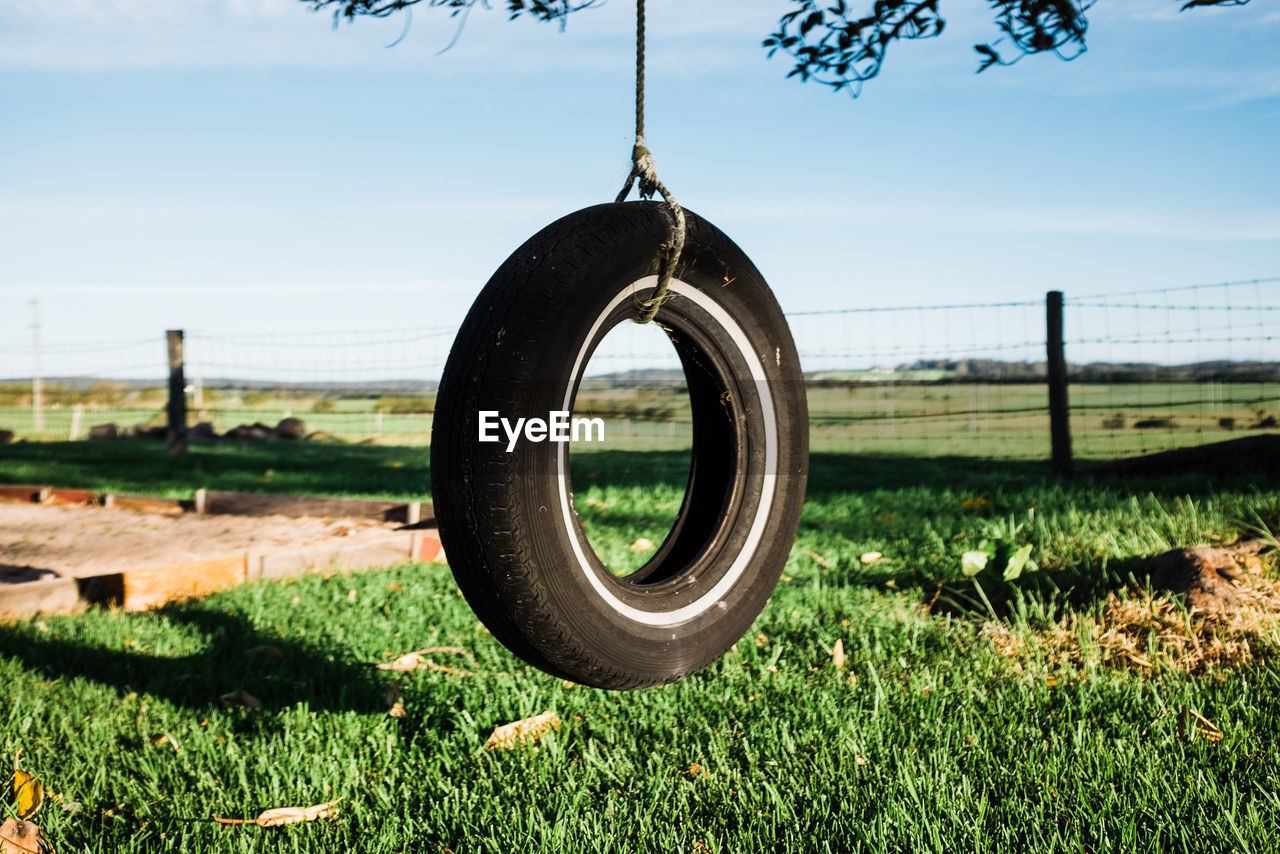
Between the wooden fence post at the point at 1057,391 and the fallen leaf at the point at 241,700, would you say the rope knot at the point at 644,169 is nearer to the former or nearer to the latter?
the fallen leaf at the point at 241,700

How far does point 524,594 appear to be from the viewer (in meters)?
1.97

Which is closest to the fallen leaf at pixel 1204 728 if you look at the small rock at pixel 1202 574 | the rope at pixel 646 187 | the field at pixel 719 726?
the field at pixel 719 726

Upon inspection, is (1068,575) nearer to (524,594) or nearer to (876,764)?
(876,764)

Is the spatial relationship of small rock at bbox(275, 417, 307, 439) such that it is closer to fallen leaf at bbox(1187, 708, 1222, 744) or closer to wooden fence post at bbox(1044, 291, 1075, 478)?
wooden fence post at bbox(1044, 291, 1075, 478)

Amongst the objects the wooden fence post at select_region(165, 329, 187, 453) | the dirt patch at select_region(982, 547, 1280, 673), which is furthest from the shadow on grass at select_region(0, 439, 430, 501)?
the dirt patch at select_region(982, 547, 1280, 673)

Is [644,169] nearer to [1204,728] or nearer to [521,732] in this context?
[521,732]

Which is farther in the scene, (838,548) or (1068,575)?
(838,548)

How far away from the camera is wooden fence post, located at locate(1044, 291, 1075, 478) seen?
25.8 ft

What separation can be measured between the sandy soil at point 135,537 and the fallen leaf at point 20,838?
3096 millimetres

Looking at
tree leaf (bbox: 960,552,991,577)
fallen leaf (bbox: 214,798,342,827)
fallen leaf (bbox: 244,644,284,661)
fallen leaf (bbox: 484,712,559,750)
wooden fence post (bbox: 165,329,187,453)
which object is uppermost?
wooden fence post (bbox: 165,329,187,453)

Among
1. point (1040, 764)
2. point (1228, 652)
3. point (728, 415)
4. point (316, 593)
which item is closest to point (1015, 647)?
point (1228, 652)

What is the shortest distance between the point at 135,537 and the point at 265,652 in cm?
322

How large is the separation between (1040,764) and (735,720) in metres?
0.81

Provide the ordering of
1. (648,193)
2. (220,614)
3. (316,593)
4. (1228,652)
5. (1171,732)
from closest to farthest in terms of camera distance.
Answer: (648,193)
(1171,732)
(1228,652)
(220,614)
(316,593)
